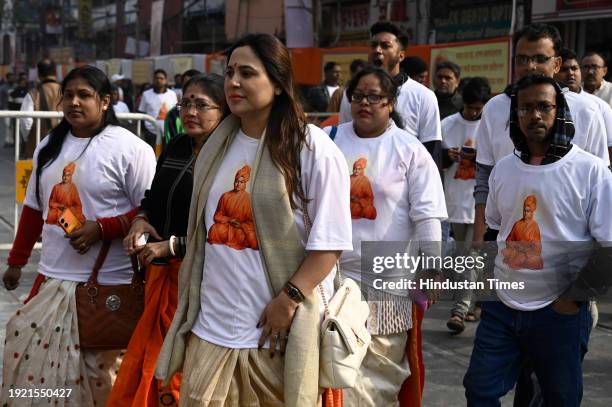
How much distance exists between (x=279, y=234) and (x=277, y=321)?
0.88ft

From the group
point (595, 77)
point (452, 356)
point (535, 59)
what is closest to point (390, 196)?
point (535, 59)

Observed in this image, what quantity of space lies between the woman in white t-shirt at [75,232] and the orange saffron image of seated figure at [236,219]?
4.25ft

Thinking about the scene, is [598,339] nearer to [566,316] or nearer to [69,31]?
[566,316]

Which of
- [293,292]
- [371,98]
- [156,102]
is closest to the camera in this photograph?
[293,292]

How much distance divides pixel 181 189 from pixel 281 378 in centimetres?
126

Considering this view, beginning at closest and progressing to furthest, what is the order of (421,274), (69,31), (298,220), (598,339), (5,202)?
(298,220) < (421,274) < (598,339) < (5,202) < (69,31)

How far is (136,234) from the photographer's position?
13.6 ft

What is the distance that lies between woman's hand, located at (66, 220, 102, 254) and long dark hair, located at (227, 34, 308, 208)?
142 centimetres

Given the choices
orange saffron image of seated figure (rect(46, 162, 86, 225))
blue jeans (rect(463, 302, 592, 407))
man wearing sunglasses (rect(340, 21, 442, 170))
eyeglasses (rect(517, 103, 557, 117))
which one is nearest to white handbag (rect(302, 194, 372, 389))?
blue jeans (rect(463, 302, 592, 407))

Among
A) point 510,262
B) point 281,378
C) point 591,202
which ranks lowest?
point 281,378

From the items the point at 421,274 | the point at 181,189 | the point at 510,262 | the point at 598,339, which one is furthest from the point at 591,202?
the point at 598,339

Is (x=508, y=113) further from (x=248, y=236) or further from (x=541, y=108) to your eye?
(x=248, y=236)

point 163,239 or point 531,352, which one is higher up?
point 163,239

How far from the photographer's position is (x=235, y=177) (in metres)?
3.38
